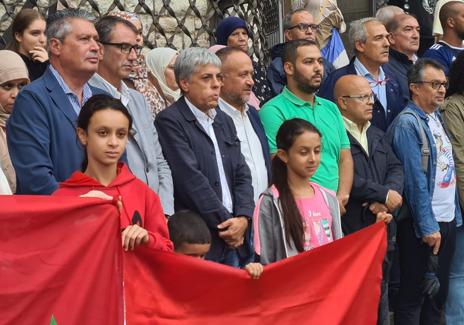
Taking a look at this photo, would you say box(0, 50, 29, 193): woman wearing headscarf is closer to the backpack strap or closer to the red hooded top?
the red hooded top

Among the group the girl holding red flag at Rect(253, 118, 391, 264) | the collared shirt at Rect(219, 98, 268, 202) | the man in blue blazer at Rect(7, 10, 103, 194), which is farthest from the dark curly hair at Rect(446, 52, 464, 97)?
the man in blue blazer at Rect(7, 10, 103, 194)

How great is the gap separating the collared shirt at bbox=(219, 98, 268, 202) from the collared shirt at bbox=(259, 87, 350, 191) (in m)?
0.25

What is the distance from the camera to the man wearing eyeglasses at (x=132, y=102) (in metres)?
7.04

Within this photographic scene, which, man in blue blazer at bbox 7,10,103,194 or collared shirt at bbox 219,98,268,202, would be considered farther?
collared shirt at bbox 219,98,268,202

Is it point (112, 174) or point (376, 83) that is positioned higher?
point (376, 83)

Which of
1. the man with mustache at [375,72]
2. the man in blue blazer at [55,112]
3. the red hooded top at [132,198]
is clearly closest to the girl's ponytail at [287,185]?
the red hooded top at [132,198]

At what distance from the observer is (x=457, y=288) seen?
29.2 ft

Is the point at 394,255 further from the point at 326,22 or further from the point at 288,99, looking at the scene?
the point at 326,22

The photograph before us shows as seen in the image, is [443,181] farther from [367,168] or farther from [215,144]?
[215,144]

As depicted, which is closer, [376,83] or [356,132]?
[356,132]

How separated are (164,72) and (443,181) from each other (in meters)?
2.25

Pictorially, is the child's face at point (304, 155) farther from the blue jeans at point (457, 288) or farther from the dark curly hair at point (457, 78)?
the dark curly hair at point (457, 78)

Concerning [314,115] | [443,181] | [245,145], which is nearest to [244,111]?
[245,145]

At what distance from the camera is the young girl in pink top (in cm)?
694
